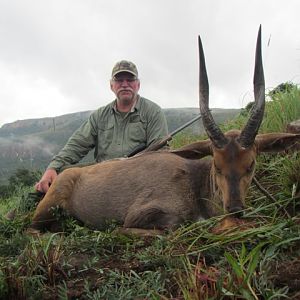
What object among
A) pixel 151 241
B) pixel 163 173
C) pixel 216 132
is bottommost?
pixel 151 241

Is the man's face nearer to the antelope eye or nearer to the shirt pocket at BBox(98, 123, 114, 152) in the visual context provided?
the shirt pocket at BBox(98, 123, 114, 152)

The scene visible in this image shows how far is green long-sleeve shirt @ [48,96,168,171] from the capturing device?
315 inches

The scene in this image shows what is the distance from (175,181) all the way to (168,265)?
2.31 metres

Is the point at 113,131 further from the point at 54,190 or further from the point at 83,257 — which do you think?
the point at 83,257

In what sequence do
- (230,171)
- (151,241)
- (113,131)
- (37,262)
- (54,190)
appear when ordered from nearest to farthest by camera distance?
(37,262)
(151,241)
(230,171)
(54,190)
(113,131)

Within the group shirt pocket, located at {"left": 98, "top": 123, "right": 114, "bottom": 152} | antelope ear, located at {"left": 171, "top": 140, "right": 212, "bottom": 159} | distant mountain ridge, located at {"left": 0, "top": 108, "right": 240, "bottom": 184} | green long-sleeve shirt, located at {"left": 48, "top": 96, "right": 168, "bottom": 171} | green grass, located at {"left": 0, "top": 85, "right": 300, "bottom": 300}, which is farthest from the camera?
distant mountain ridge, located at {"left": 0, "top": 108, "right": 240, "bottom": 184}

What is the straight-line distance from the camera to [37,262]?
10.5ft

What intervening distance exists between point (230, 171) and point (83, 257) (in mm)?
1698

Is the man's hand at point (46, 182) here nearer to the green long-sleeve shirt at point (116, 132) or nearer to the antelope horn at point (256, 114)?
the green long-sleeve shirt at point (116, 132)

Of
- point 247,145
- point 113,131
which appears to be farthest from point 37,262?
point 113,131

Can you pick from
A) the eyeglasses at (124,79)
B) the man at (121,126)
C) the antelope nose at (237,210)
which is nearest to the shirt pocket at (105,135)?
the man at (121,126)

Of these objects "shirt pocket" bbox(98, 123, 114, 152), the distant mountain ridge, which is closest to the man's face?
"shirt pocket" bbox(98, 123, 114, 152)

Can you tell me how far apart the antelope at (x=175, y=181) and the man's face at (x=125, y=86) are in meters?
1.96

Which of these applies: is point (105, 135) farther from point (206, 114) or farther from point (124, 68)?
point (206, 114)
